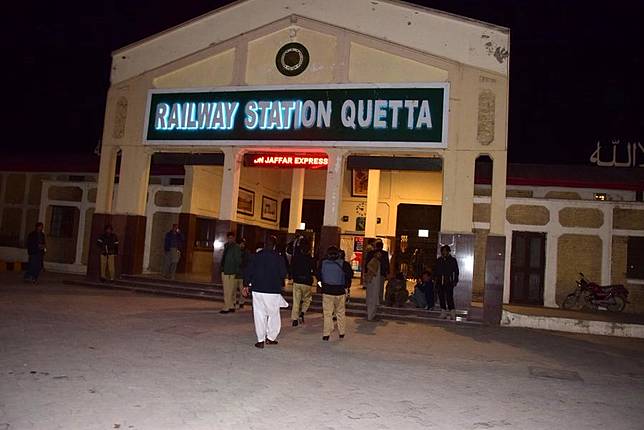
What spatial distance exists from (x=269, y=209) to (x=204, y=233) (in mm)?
3648

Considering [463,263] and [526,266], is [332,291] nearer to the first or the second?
[463,263]

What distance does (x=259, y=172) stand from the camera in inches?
816

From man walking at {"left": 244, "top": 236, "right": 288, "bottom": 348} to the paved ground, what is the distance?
306mm

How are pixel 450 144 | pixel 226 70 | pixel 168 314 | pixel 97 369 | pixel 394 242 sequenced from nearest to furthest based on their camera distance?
pixel 97 369, pixel 168 314, pixel 450 144, pixel 226 70, pixel 394 242

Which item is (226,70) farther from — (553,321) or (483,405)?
(483,405)

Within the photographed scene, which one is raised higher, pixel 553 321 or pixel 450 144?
pixel 450 144

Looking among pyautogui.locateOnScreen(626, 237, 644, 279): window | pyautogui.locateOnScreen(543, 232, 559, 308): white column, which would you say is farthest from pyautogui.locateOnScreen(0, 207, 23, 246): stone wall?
pyautogui.locateOnScreen(626, 237, 644, 279): window

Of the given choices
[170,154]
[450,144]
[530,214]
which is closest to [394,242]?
[530,214]

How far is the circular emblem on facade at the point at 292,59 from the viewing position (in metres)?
14.8

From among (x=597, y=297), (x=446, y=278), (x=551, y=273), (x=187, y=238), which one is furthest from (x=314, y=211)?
(x=597, y=297)

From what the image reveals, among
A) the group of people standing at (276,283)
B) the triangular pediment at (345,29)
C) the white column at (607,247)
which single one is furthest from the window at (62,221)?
the white column at (607,247)

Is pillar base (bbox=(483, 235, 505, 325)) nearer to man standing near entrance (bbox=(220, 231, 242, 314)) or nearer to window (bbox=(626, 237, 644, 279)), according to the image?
window (bbox=(626, 237, 644, 279))

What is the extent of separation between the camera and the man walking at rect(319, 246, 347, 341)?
9.09m

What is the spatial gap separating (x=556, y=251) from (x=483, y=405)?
11.2m
